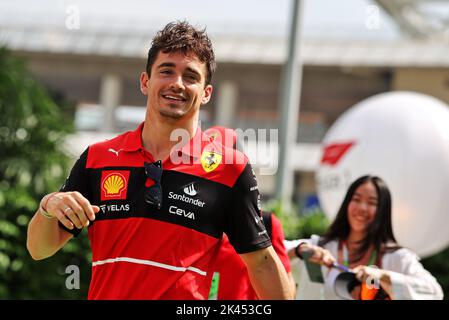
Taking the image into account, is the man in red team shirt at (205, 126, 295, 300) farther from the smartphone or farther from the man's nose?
the man's nose

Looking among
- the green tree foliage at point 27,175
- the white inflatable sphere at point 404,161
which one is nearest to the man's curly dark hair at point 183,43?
the white inflatable sphere at point 404,161

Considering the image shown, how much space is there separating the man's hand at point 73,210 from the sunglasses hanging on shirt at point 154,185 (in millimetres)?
196

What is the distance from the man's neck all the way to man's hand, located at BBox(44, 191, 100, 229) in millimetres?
371

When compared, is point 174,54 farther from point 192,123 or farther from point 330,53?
point 330,53

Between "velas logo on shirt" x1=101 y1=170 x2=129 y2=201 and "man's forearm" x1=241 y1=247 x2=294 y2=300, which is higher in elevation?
"velas logo on shirt" x1=101 y1=170 x2=129 y2=201

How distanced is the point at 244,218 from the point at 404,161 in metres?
4.29

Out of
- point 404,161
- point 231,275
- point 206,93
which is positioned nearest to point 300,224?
point 404,161

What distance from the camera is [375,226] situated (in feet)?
14.2

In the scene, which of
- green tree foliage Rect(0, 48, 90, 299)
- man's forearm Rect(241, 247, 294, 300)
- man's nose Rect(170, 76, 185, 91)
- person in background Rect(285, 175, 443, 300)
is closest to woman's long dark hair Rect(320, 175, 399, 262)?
person in background Rect(285, 175, 443, 300)

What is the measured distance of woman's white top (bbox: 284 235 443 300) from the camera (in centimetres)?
387

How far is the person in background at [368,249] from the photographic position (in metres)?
3.89

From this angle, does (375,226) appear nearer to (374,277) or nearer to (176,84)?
(374,277)
